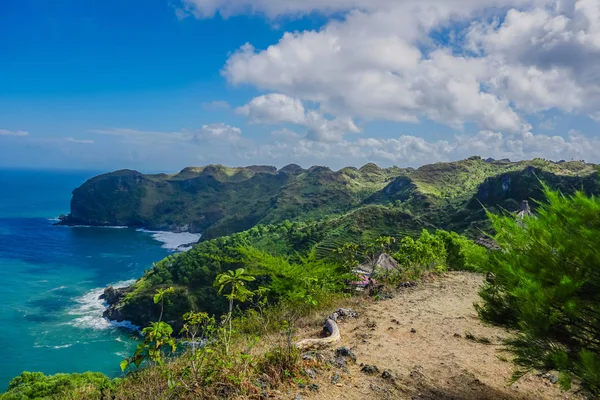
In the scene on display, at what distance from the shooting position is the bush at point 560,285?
325 centimetres

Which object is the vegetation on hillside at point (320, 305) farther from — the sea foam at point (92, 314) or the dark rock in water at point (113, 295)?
the dark rock in water at point (113, 295)

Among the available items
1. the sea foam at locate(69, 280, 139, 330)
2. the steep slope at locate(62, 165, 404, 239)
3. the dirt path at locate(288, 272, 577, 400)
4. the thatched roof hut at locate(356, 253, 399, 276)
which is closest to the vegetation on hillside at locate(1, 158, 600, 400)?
the thatched roof hut at locate(356, 253, 399, 276)

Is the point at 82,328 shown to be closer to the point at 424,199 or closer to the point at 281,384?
the point at 281,384

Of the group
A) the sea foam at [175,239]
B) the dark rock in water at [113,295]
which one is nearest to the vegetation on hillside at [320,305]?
the dark rock in water at [113,295]

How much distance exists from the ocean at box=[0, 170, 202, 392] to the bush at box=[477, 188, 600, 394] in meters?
6.17

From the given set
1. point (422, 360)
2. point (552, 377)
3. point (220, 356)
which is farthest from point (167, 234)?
point (552, 377)

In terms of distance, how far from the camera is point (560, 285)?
326 centimetres

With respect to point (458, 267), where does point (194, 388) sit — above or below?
above

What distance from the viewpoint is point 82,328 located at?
4447 centimetres

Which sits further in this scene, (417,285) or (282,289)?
(417,285)

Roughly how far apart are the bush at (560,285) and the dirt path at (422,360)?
1156mm

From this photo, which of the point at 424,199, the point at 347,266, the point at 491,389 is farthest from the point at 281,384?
the point at 424,199

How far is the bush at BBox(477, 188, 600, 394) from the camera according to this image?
3248mm

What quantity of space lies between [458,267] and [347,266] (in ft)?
29.5
